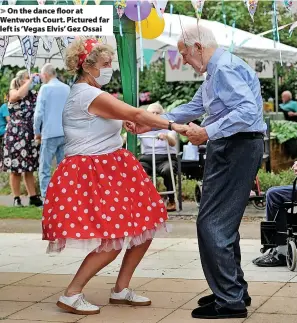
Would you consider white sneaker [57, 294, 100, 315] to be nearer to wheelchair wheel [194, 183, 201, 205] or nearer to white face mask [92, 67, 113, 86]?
white face mask [92, 67, 113, 86]

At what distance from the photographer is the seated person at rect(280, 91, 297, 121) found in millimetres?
18844

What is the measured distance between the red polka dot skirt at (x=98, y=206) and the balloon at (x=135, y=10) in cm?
194

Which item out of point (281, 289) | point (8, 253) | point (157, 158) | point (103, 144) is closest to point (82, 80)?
point (103, 144)

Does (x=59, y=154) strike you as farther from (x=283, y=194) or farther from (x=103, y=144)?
(x=103, y=144)

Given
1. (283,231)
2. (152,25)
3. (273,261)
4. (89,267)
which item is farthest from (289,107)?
(89,267)

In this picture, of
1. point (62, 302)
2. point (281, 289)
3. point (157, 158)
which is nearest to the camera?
point (62, 302)

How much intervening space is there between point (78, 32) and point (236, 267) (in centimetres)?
279

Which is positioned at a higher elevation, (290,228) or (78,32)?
(78,32)

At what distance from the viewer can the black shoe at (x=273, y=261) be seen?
303 inches

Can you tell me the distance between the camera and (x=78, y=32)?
7828 millimetres

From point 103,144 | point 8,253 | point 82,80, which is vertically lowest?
point 8,253

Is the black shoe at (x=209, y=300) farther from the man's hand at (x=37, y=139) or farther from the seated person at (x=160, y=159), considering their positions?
the man's hand at (x=37, y=139)

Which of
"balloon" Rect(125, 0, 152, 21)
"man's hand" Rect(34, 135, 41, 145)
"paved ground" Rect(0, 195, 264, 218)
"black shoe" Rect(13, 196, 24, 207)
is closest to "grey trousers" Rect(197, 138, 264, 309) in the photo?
"balloon" Rect(125, 0, 152, 21)

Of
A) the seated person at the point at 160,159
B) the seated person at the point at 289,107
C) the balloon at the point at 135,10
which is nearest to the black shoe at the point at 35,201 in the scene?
the seated person at the point at 160,159
